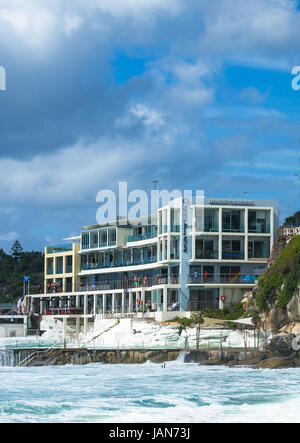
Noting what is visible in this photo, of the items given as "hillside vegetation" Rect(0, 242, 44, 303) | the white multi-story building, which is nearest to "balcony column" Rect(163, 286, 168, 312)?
the white multi-story building

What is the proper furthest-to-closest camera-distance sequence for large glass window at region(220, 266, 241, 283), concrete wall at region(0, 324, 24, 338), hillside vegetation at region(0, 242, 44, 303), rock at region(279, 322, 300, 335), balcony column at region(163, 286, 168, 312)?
hillside vegetation at region(0, 242, 44, 303) → concrete wall at region(0, 324, 24, 338) → large glass window at region(220, 266, 241, 283) → balcony column at region(163, 286, 168, 312) → rock at region(279, 322, 300, 335)

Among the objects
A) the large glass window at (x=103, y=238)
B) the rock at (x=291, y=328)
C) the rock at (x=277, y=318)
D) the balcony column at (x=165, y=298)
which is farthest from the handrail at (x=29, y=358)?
the large glass window at (x=103, y=238)

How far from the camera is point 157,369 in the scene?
54.3 m

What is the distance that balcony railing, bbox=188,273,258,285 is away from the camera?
77.1 m

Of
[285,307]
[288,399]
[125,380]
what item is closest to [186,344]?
[285,307]

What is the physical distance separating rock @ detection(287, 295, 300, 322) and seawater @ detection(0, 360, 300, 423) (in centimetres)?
914

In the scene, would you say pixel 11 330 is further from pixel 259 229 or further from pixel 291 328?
pixel 291 328

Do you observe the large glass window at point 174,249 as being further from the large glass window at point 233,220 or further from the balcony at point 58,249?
the balcony at point 58,249

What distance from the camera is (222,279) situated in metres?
77.6

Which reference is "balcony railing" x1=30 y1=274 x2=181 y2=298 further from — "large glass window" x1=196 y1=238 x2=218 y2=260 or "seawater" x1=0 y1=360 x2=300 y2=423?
"seawater" x1=0 y1=360 x2=300 y2=423

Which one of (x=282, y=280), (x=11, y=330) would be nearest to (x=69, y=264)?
(x=11, y=330)
